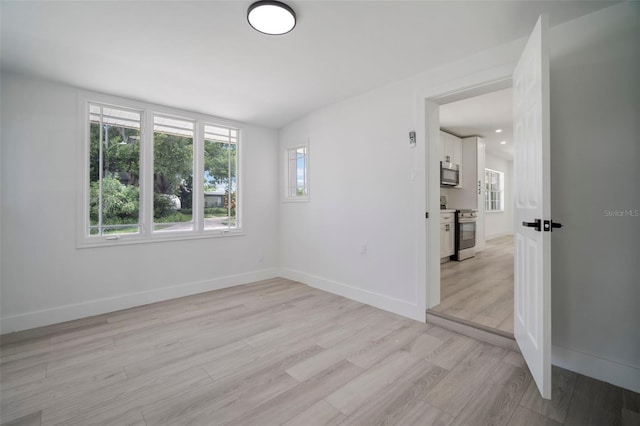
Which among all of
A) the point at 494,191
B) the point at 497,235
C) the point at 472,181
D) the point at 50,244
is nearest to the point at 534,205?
the point at 50,244

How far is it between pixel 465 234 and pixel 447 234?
630 millimetres

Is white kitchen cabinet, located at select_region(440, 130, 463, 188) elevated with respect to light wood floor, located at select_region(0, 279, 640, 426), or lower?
elevated

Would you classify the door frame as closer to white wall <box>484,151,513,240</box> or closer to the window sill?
the window sill

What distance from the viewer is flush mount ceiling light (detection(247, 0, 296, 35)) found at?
1864 millimetres

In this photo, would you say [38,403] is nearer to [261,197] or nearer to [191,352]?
[191,352]

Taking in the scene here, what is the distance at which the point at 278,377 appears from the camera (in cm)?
192

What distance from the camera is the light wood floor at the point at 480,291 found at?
266 cm

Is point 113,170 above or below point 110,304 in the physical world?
above

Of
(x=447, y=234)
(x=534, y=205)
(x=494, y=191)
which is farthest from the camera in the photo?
(x=494, y=191)

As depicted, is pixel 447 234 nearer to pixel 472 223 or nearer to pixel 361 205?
pixel 472 223

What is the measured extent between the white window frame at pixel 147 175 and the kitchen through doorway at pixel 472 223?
118 inches

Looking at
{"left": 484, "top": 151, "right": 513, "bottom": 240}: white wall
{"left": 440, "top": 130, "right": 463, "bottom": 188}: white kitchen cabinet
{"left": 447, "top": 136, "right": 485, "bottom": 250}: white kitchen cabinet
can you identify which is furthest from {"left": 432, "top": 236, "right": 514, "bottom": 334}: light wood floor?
{"left": 484, "top": 151, "right": 513, "bottom": 240}: white wall

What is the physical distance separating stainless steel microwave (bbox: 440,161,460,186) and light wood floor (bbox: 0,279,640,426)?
3.37m

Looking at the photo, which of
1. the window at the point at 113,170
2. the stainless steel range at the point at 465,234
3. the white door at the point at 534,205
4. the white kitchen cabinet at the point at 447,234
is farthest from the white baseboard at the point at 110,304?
the stainless steel range at the point at 465,234
